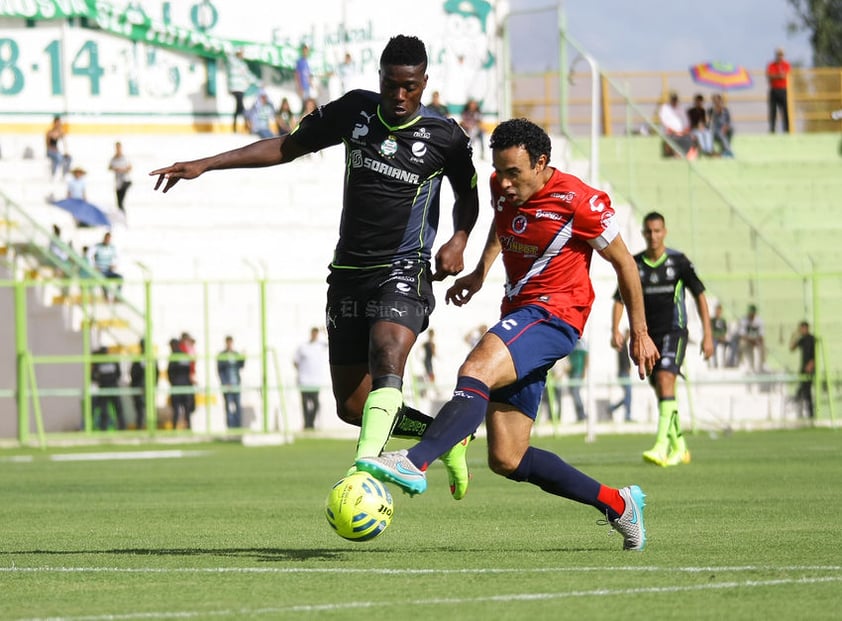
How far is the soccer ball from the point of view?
7.45 m

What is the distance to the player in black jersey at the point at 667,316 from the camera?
1582cm

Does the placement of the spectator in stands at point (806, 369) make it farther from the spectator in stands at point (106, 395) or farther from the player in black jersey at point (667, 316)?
the player in black jersey at point (667, 316)

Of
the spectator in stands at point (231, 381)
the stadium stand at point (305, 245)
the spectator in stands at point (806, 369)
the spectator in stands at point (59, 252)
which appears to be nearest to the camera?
the spectator in stands at point (231, 381)

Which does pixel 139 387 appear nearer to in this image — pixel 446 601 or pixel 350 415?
pixel 350 415

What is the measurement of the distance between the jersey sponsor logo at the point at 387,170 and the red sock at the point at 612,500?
1942 mm

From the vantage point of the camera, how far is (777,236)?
120 feet

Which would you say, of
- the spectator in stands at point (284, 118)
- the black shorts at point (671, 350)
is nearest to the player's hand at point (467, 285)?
the black shorts at point (671, 350)

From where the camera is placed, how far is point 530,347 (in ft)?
26.9

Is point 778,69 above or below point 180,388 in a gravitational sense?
above

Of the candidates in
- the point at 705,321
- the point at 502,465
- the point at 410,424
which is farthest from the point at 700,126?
the point at 502,465

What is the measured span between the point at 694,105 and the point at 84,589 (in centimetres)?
3403

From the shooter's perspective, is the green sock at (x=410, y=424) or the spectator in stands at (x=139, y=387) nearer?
the green sock at (x=410, y=424)

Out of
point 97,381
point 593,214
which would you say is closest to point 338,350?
point 593,214

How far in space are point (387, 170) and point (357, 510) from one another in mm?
2211
